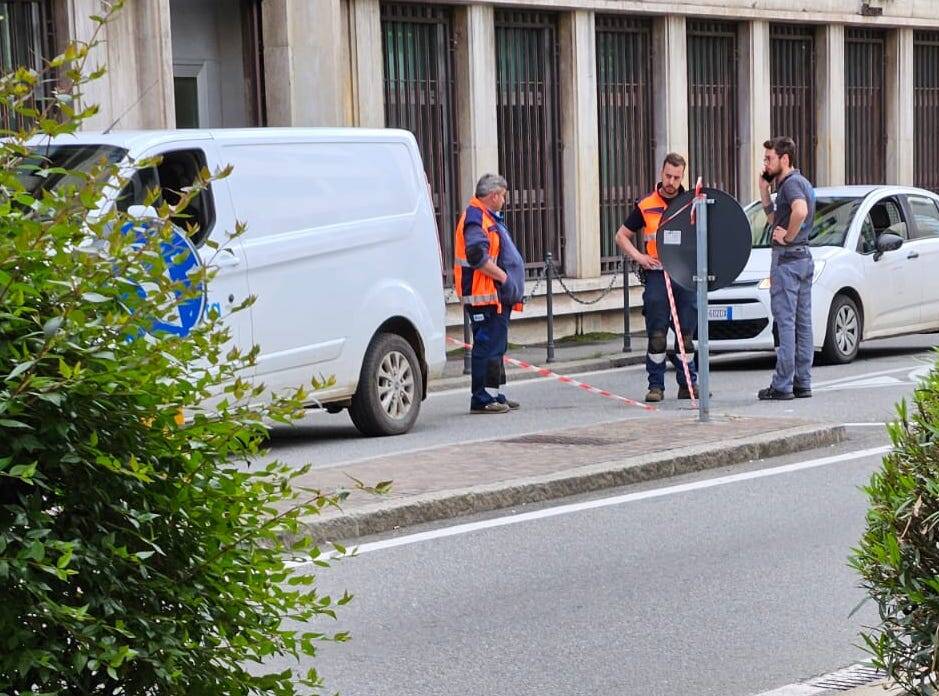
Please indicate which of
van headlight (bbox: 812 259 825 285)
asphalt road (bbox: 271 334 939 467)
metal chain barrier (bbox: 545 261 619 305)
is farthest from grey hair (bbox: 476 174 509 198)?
metal chain barrier (bbox: 545 261 619 305)

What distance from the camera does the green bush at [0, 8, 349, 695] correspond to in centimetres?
263

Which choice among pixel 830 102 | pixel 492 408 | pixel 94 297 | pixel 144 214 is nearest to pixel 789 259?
pixel 492 408

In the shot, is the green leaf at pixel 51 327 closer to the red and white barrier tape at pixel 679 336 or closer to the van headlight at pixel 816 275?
the red and white barrier tape at pixel 679 336

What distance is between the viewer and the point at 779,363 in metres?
13.6

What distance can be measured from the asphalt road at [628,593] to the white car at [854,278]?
5.29m

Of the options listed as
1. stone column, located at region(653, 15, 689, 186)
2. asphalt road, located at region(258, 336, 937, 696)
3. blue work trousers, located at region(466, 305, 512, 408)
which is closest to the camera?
asphalt road, located at region(258, 336, 937, 696)

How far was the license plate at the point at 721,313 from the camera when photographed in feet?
53.0

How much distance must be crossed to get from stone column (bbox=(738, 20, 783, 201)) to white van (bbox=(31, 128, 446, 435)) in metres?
13.4

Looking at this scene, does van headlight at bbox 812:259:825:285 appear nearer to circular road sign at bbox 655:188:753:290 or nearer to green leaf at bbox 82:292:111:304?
circular road sign at bbox 655:188:753:290

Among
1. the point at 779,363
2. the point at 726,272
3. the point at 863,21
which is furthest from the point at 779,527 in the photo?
the point at 863,21

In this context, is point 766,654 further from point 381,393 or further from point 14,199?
point 381,393

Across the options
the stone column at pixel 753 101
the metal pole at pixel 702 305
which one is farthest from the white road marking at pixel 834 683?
the stone column at pixel 753 101

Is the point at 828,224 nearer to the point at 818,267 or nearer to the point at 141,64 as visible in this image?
the point at 818,267

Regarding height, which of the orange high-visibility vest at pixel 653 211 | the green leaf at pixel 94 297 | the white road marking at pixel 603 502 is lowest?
the white road marking at pixel 603 502
